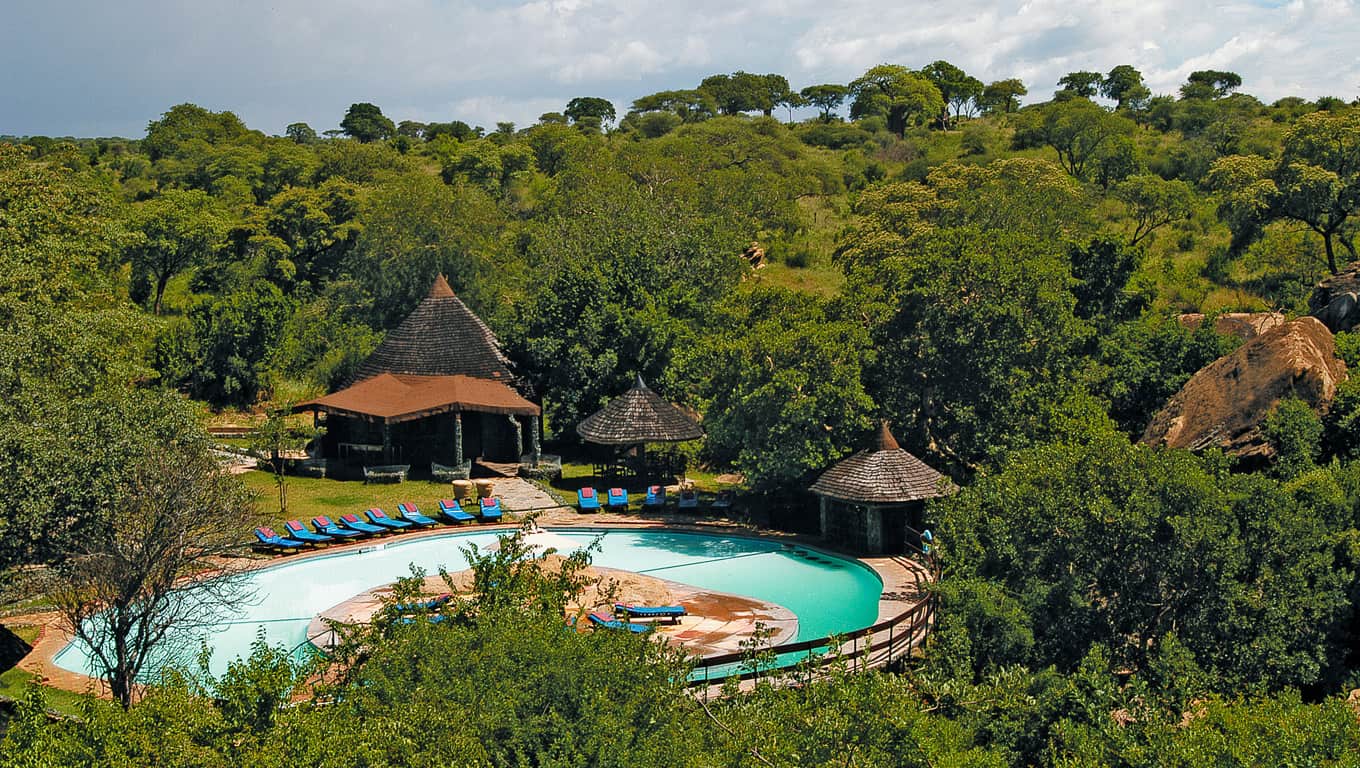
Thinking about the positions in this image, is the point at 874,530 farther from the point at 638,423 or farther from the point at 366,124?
the point at 366,124

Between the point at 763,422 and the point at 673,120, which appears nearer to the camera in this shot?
the point at 763,422

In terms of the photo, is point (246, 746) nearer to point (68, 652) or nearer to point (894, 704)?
point (894, 704)

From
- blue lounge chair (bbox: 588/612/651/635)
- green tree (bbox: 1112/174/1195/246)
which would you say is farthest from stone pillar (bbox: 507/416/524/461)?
green tree (bbox: 1112/174/1195/246)

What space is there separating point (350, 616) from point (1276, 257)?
117ft

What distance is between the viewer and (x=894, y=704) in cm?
1163

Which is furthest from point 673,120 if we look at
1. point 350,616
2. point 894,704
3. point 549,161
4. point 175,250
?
point 894,704

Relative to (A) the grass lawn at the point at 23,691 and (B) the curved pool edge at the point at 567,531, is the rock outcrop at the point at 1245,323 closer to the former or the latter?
(B) the curved pool edge at the point at 567,531

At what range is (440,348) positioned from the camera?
34312 mm

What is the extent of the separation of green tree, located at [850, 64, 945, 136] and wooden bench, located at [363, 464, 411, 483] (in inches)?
2573

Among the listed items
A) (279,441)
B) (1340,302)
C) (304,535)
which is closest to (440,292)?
(279,441)

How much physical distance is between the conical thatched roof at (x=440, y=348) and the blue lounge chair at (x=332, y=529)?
879 centimetres

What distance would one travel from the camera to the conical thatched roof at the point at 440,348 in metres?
34.1

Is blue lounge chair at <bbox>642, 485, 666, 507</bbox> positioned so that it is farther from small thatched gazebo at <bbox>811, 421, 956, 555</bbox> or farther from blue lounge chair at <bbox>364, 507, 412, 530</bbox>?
blue lounge chair at <bbox>364, 507, 412, 530</bbox>

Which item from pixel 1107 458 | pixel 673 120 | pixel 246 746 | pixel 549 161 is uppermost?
pixel 673 120
